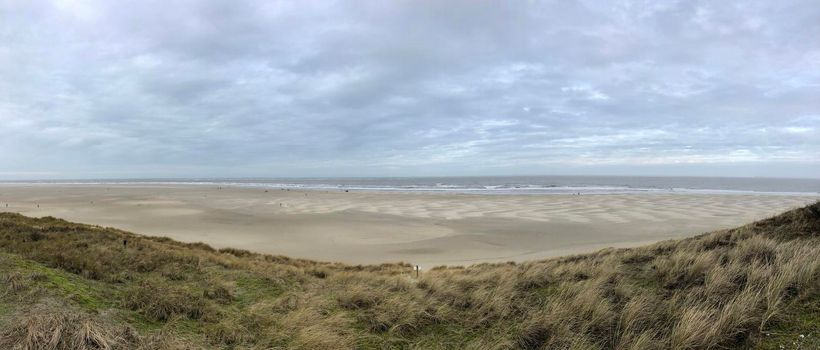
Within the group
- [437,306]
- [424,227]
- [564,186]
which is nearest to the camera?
[437,306]

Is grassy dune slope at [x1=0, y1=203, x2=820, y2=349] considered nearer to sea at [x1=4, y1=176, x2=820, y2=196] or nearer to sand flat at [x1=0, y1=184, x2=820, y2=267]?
sand flat at [x1=0, y1=184, x2=820, y2=267]

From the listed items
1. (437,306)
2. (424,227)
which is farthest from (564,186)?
(437,306)

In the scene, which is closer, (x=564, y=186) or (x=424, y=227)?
(x=424, y=227)

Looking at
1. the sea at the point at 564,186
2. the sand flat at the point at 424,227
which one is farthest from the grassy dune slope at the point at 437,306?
the sea at the point at 564,186

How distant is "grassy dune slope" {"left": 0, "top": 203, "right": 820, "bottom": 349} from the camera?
15.4ft

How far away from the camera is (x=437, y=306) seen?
6.73 metres

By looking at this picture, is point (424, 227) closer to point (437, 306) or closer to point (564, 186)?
point (437, 306)

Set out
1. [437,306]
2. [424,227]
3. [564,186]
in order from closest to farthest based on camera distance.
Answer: [437,306] → [424,227] → [564,186]

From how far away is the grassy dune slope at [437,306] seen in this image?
469cm

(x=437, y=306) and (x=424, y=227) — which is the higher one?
(x=437, y=306)

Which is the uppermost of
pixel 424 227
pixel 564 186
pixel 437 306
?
pixel 564 186

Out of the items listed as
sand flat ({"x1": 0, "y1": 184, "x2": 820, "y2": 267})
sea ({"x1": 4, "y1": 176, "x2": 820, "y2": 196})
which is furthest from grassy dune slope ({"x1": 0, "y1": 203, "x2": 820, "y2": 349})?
sea ({"x1": 4, "y1": 176, "x2": 820, "y2": 196})

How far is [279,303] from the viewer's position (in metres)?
7.29

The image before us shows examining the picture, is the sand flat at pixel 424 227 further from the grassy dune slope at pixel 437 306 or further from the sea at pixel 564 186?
the sea at pixel 564 186
